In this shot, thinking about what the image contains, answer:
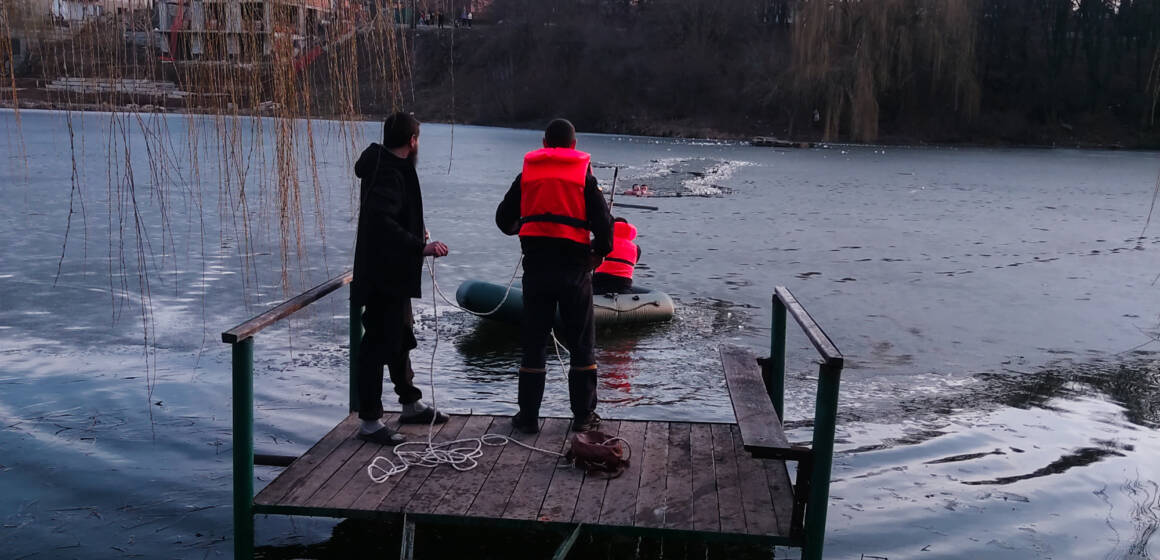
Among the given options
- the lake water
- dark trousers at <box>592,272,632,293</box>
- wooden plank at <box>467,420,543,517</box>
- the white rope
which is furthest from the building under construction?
dark trousers at <box>592,272,632,293</box>

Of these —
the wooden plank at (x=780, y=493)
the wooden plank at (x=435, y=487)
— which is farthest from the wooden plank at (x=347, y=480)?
the wooden plank at (x=780, y=493)

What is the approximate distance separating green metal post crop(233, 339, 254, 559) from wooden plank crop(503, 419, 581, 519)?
1022 millimetres

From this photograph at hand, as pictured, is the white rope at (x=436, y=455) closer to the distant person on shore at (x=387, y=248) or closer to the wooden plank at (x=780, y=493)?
the distant person on shore at (x=387, y=248)

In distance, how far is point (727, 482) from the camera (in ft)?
15.1

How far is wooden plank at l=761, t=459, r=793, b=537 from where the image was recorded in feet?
13.5

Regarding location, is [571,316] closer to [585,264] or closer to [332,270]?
[585,264]

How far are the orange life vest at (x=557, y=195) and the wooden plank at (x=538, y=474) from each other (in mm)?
967

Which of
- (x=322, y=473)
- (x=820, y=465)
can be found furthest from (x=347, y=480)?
(x=820, y=465)

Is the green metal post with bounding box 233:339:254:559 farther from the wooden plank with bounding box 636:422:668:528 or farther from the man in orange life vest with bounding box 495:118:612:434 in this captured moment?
the wooden plank with bounding box 636:422:668:528

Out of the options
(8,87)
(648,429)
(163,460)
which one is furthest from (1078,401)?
(8,87)

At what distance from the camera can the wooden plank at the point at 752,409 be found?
4023mm

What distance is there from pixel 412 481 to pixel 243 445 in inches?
27.9

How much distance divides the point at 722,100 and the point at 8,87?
213 ft

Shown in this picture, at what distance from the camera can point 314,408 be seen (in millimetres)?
7586
